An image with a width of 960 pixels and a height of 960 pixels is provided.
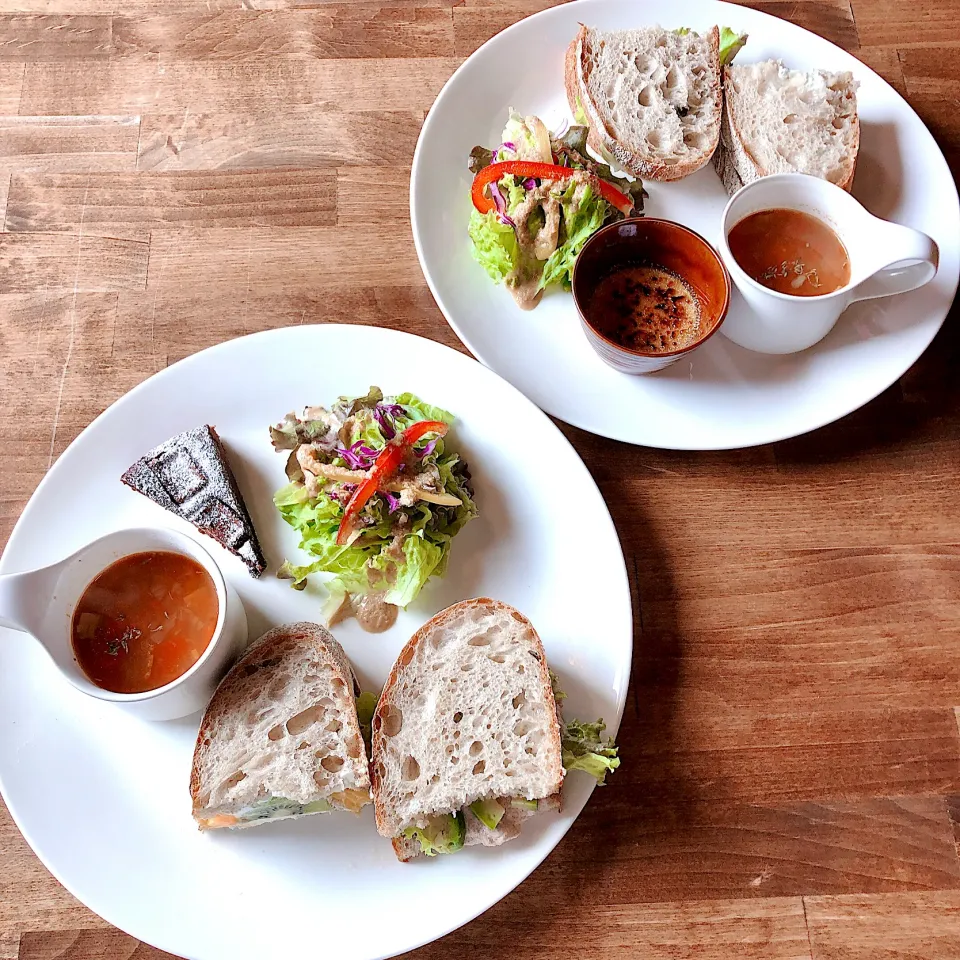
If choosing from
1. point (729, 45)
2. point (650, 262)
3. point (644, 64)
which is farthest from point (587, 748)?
point (729, 45)

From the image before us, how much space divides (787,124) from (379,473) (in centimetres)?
152

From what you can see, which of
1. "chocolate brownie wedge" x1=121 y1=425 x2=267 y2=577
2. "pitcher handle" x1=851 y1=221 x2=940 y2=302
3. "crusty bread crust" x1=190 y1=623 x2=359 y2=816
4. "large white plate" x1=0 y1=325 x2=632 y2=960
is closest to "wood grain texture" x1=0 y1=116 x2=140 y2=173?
"large white plate" x1=0 y1=325 x2=632 y2=960

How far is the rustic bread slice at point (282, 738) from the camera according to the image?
1.83m

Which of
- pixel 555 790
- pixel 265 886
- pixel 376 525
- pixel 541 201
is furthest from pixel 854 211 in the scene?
pixel 265 886

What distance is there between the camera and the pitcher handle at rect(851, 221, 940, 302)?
81.0 inches

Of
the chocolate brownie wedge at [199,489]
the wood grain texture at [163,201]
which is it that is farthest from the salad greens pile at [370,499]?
the wood grain texture at [163,201]

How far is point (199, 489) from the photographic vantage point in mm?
2092

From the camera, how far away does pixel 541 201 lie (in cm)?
232

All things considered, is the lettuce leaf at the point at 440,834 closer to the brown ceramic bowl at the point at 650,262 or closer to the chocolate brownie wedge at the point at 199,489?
the chocolate brownie wedge at the point at 199,489

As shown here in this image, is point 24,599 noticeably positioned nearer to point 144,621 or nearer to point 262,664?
point 144,621

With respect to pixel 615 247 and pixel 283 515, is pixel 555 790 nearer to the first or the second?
pixel 283 515

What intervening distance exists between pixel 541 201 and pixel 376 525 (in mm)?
1002

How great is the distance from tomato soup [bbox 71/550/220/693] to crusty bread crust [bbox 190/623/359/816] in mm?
117

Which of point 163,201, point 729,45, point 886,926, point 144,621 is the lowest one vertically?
point 886,926
